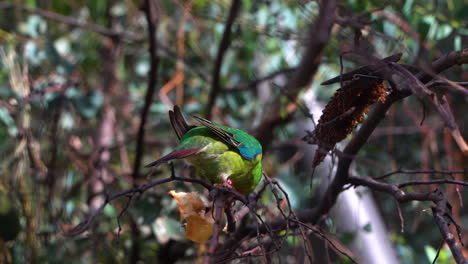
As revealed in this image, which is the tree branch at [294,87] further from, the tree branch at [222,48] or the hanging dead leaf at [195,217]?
the hanging dead leaf at [195,217]

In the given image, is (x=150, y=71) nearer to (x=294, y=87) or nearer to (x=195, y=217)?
(x=294, y=87)

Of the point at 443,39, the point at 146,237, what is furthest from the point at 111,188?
the point at 443,39

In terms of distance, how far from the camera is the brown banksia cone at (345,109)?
4.42 ft

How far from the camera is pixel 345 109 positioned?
1.38 meters

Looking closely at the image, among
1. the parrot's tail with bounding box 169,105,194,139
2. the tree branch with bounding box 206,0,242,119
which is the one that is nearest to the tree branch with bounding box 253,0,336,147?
the tree branch with bounding box 206,0,242,119

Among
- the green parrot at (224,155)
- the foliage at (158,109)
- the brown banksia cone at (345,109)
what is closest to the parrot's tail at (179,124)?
the green parrot at (224,155)

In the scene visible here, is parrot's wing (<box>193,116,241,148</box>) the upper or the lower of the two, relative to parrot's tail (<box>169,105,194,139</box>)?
upper

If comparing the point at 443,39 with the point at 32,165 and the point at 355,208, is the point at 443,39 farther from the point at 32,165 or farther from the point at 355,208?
the point at 32,165

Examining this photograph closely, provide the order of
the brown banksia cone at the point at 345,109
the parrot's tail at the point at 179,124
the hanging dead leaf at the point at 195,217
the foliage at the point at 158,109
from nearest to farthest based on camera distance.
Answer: the brown banksia cone at the point at 345,109, the hanging dead leaf at the point at 195,217, the parrot's tail at the point at 179,124, the foliage at the point at 158,109

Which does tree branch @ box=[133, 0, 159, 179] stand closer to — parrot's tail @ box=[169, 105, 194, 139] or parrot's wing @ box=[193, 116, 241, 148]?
parrot's tail @ box=[169, 105, 194, 139]

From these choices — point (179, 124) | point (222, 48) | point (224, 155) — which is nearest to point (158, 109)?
point (222, 48)

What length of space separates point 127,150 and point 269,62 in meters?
1.11

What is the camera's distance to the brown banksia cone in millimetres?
1347

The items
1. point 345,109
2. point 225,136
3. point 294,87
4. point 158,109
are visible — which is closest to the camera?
point 345,109
